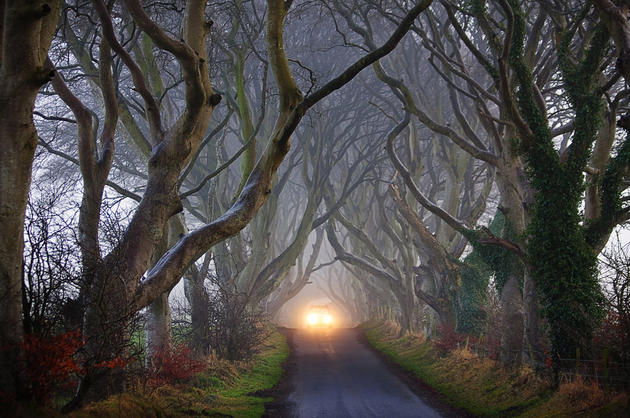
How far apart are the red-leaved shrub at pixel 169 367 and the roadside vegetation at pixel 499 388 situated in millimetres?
5060

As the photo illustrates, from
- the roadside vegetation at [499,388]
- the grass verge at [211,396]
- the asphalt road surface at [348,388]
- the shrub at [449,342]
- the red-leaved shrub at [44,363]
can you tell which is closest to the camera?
the red-leaved shrub at [44,363]

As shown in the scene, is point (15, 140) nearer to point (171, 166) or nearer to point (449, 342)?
point (171, 166)

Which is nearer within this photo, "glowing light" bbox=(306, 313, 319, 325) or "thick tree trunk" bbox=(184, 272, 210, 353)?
"thick tree trunk" bbox=(184, 272, 210, 353)

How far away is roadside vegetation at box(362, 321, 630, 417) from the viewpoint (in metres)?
7.39

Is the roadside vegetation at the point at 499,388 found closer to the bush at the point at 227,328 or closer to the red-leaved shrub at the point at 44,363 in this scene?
the bush at the point at 227,328

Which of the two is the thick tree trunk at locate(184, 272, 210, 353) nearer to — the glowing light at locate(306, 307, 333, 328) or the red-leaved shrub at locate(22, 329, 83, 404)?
the red-leaved shrub at locate(22, 329, 83, 404)

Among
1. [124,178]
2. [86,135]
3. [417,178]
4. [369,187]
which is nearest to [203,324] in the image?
[86,135]

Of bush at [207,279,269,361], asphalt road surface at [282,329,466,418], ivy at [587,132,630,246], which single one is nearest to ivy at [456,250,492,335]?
asphalt road surface at [282,329,466,418]

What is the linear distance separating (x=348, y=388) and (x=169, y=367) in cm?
457

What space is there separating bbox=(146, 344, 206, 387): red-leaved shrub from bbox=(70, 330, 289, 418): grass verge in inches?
5.7

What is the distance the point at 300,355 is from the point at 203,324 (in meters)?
5.57

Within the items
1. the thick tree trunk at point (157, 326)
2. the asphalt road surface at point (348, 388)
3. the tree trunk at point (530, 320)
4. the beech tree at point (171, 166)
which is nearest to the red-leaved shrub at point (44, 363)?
the beech tree at point (171, 166)

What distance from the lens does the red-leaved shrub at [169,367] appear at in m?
8.52

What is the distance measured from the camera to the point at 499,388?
10266 millimetres
